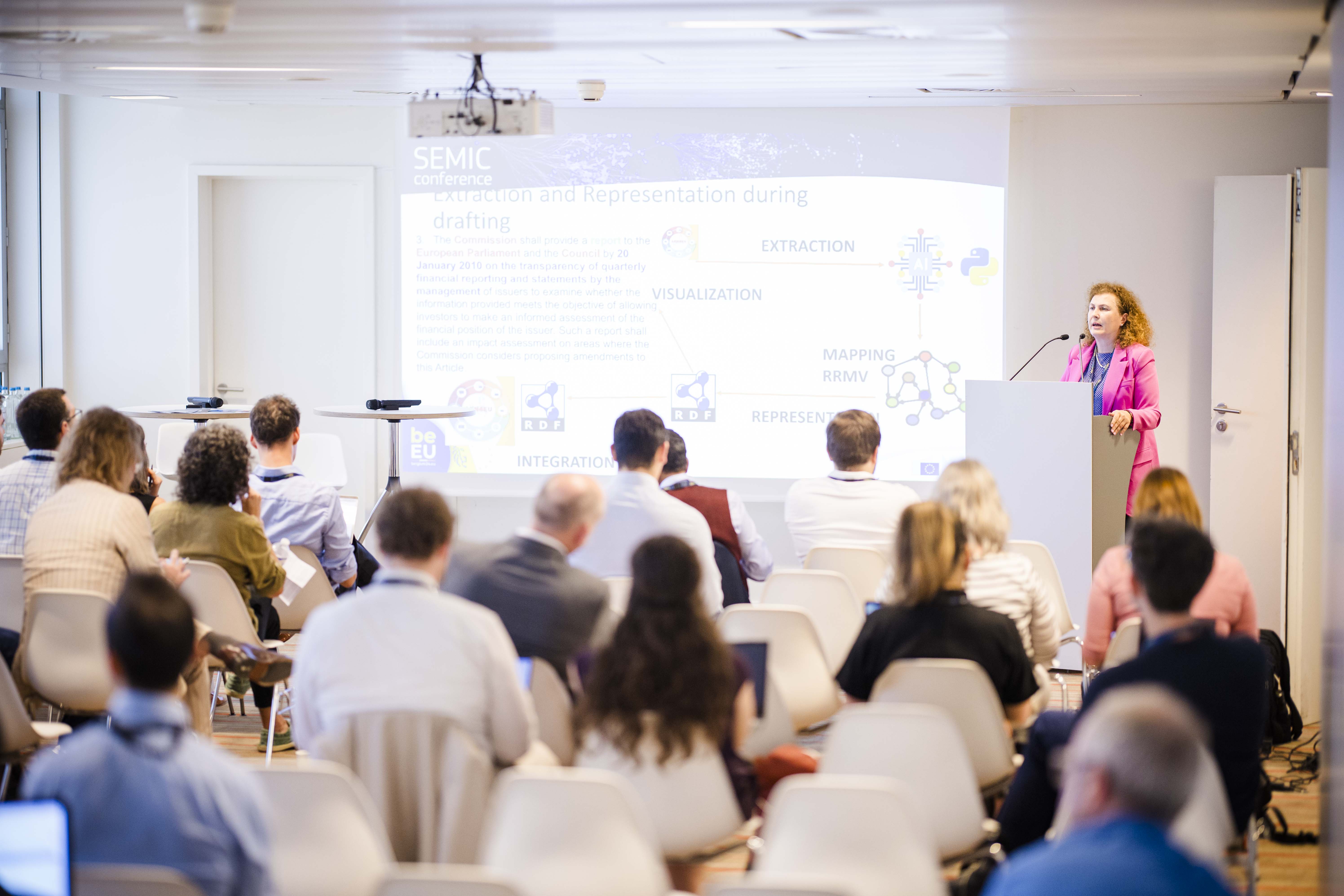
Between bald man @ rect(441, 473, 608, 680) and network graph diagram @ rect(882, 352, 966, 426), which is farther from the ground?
network graph diagram @ rect(882, 352, 966, 426)

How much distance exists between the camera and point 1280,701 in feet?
16.3

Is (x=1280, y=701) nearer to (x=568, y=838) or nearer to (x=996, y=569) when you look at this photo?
(x=996, y=569)

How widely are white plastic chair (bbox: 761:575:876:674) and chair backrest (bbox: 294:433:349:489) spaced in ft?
14.1

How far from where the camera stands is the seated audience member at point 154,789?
207 cm

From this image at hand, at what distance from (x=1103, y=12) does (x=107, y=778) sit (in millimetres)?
3785

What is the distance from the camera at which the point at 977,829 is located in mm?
2826

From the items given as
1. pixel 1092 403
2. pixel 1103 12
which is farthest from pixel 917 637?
pixel 1092 403

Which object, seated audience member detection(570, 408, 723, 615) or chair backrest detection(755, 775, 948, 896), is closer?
chair backrest detection(755, 775, 948, 896)

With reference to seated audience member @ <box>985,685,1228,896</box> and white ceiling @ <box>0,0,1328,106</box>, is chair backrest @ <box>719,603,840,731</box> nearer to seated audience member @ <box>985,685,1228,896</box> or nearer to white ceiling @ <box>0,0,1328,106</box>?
seated audience member @ <box>985,685,1228,896</box>

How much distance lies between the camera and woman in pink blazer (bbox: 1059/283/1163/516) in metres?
6.07

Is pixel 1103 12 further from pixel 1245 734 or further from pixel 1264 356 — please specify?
pixel 1264 356

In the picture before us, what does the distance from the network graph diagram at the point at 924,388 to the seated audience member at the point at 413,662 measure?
519 cm

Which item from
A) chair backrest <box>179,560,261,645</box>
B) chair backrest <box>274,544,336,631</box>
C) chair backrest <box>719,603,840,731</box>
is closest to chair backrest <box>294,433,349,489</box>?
chair backrest <box>274,544,336,631</box>

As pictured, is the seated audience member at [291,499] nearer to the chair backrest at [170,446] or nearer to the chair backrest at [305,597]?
the chair backrest at [305,597]
